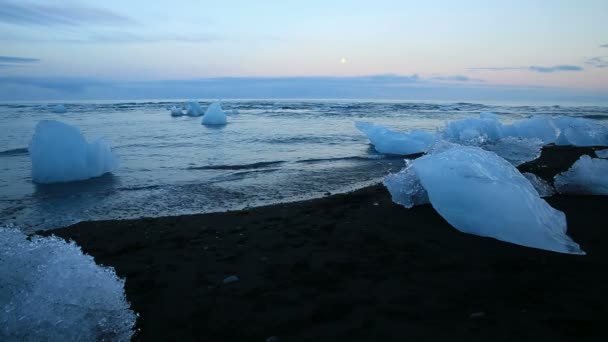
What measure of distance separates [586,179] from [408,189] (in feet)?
7.43

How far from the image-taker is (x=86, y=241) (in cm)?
411

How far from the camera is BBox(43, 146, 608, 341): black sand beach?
85.9 inches

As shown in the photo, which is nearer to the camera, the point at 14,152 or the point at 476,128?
the point at 14,152

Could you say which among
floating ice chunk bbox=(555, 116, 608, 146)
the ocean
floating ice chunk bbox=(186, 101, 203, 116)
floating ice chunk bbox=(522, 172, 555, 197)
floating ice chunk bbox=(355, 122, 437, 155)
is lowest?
the ocean

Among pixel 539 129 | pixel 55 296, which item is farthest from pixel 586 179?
pixel 539 129

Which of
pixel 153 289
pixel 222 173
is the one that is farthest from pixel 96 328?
pixel 222 173

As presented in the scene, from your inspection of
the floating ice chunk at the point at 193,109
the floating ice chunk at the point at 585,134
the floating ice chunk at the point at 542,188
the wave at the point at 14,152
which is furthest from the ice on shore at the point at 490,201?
the floating ice chunk at the point at 193,109

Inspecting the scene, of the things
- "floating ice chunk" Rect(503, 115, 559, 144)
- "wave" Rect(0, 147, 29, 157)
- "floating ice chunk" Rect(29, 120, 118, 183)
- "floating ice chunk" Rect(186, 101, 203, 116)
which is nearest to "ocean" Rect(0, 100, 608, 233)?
"wave" Rect(0, 147, 29, 157)

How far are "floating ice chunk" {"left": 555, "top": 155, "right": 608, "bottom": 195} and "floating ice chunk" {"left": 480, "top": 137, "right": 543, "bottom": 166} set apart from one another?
1.68m

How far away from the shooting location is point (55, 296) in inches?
86.2

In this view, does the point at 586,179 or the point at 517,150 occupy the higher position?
the point at 517,150

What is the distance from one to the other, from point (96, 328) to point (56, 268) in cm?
48

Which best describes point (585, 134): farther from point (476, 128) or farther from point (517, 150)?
point (517, 150)

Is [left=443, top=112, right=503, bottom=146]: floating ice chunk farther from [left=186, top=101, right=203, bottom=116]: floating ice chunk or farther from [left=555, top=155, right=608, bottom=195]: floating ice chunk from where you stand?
[left=186, top=101, right=203, bottom=116]: floating ice chunk
